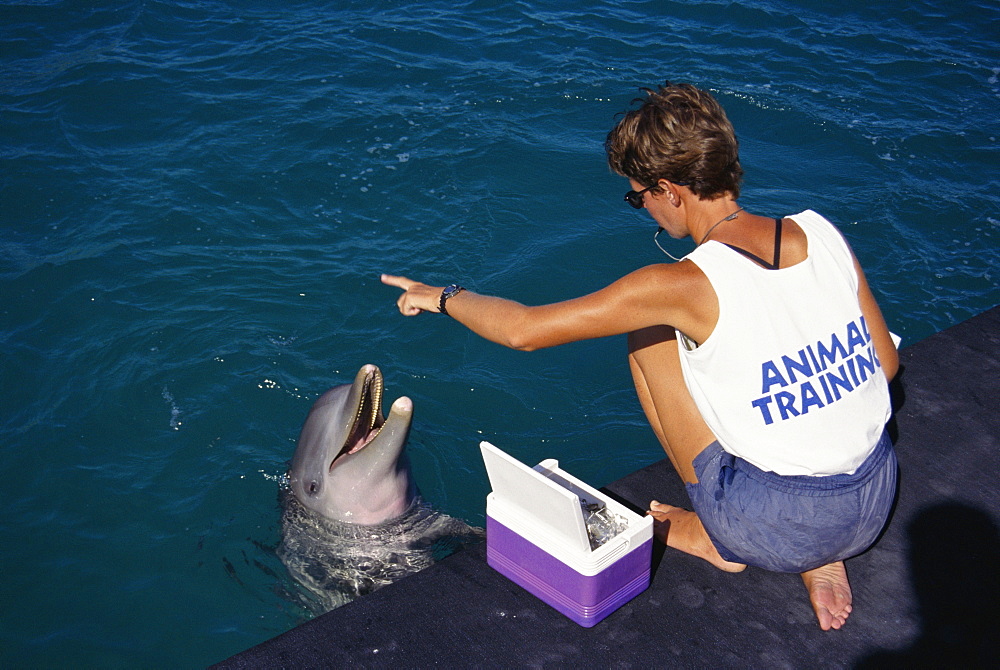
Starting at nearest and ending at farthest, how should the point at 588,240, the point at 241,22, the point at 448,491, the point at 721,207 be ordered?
the point at 721,207 → the point at 448,491 → the point at 588,240 → the point at 241,22

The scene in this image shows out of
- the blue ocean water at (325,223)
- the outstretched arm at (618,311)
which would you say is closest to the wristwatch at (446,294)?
the outstretched arm at (618,311)

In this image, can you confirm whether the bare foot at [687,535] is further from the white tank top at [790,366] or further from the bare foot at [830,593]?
the white tank top at [790,366]

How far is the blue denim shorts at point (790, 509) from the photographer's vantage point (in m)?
2.91

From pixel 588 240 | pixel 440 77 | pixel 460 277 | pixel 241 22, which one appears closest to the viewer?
pixel 460 277

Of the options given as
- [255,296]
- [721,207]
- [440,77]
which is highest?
[721,207]

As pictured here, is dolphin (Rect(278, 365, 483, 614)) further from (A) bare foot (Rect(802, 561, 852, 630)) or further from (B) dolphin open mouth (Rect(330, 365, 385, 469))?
(A) bare foot (Rect(802, 561, 852, 630))

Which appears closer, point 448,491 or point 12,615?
point 12,615

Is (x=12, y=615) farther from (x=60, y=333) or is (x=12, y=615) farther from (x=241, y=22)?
(x=241, y=22)

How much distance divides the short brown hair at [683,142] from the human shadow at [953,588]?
Answer: 168 centimetres

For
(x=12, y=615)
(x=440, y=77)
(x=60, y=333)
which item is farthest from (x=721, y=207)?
(x=440, y=77)

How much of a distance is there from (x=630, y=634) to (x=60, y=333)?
5772 millimetres

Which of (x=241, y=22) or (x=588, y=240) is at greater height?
(x=241, y=22)

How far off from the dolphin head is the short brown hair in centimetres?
180

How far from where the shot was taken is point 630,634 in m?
3.09
